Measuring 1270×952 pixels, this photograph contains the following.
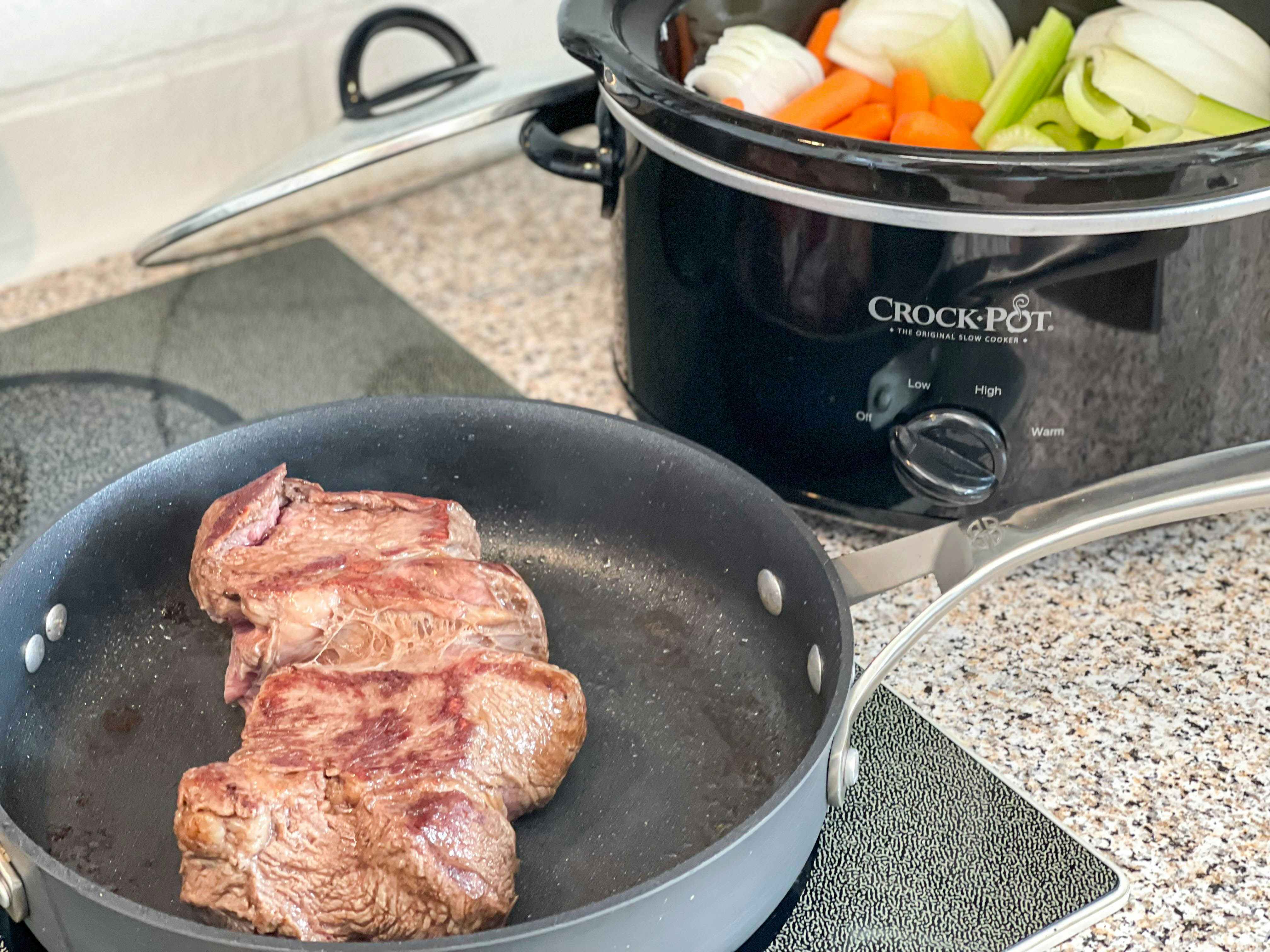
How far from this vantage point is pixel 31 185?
139cm

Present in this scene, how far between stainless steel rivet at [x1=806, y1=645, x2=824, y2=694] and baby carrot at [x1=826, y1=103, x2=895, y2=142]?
0.41 meters

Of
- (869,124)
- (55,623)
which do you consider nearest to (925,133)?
(869,124)

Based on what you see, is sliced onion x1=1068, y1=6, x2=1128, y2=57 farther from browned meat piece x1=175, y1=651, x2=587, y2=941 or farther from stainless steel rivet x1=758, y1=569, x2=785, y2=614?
browned meat piece x1=175, y1=651, x2=587, y2=941

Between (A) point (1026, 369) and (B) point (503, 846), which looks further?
(A) point (1026, 369)

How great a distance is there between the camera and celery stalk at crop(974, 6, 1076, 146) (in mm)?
1006

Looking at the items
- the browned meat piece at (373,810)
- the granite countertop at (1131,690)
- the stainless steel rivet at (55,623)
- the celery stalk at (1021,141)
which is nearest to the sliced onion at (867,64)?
the celery stalk at (1021,141)

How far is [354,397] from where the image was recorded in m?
1.18

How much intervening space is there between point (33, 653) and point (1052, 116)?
85 centimetres

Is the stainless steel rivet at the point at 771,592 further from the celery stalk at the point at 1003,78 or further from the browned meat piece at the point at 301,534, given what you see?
the celery stalk at the point at 1003,78

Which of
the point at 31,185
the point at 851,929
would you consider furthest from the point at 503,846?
the point at 31,185

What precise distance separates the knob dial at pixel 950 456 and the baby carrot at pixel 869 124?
24cm

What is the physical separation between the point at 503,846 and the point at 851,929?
20 centimetres

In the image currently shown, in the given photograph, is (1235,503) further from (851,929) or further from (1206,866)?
(851,929)

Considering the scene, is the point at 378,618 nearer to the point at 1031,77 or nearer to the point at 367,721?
the point at 367,721
